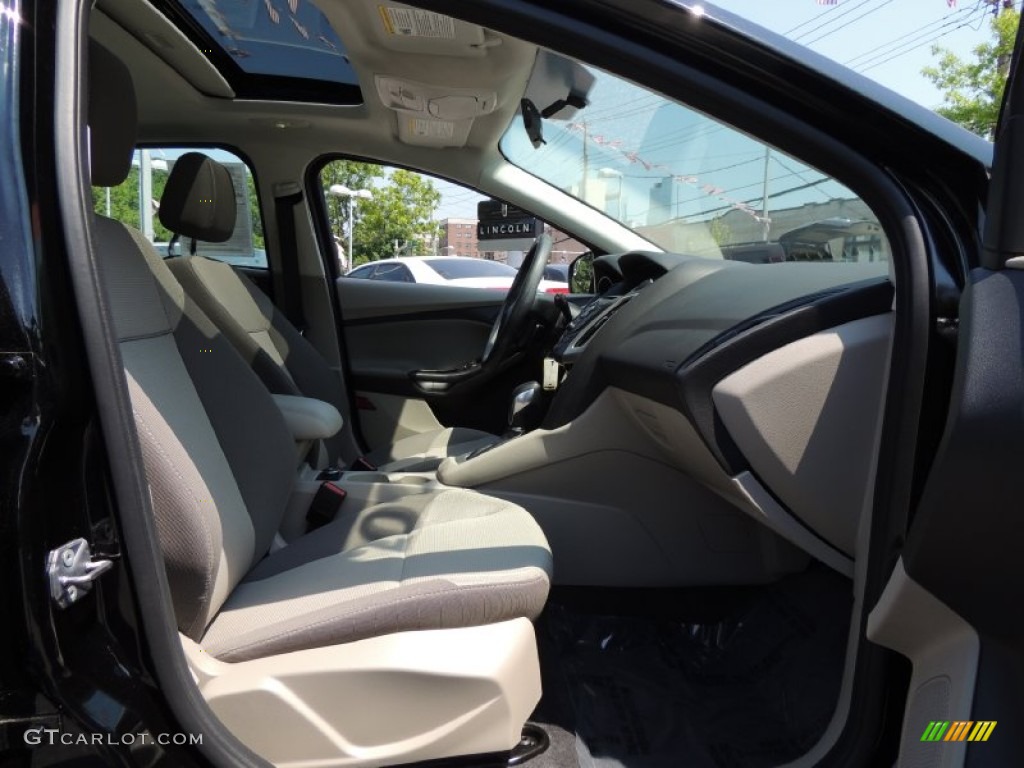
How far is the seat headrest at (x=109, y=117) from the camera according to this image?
1129mm

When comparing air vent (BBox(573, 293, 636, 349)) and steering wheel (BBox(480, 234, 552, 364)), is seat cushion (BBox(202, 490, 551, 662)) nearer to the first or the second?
air vent (BBox(573, 293, 636, 349))

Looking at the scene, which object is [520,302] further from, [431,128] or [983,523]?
[983,523]

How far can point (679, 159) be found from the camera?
2162mm

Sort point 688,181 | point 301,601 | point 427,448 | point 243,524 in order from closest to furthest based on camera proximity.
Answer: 1. point 301,601
2. point 243,524
3. point 688,181
4. point 427,448

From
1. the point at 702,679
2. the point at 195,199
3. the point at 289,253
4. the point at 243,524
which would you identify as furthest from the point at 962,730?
the point at 289,253

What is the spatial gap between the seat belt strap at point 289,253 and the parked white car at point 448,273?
0.34 m

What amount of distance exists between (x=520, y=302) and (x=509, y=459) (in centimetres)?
96

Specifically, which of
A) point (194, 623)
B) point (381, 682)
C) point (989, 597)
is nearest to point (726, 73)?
point (989, 597)

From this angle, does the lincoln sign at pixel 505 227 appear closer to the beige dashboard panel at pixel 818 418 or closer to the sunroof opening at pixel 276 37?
the sunroof opening at pixel 276 37

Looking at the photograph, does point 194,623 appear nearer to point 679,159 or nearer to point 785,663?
point 785,663

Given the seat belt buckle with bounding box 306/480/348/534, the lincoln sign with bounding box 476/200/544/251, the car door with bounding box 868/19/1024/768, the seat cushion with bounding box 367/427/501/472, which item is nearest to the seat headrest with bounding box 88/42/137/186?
the seat belt buckle with bounding box 306/480/348/534

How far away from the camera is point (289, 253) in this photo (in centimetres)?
327

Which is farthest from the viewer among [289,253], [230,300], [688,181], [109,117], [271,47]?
[289,253]

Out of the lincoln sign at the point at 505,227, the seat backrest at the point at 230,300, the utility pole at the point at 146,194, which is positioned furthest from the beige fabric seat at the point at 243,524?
the lincoln sign at the point at 505,227
